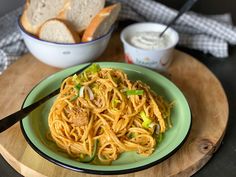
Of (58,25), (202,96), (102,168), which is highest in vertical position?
(58,25)

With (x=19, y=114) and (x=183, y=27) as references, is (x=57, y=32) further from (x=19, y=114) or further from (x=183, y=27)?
(x=183, y=27)

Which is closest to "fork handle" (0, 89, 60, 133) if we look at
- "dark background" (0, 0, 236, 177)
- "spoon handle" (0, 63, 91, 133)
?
"spoon handle" (0, 63, 91, 133)

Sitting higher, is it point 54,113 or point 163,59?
point 54,113

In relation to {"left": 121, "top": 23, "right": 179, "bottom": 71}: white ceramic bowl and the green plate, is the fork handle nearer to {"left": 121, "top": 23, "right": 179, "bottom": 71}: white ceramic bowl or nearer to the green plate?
the green plate

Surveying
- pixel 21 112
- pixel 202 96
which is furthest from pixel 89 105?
pixel 202 96

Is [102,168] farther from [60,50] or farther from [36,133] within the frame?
[60,50]

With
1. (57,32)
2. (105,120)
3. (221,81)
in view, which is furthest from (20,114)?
(221,81)
